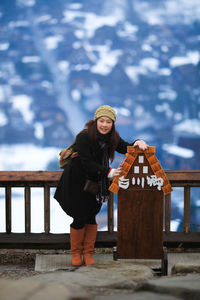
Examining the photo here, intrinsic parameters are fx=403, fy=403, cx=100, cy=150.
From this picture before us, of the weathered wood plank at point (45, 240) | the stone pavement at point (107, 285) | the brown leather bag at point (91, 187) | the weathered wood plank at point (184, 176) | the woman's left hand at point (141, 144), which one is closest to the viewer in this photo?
the stone pavement at point (107, 285)

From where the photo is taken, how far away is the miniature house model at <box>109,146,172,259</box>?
8.75 feet

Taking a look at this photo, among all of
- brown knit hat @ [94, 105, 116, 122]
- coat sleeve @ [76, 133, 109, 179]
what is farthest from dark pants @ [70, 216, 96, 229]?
brown knit hat @ [94, 105, 116, 122]

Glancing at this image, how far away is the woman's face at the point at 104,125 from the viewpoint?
8.79 feet

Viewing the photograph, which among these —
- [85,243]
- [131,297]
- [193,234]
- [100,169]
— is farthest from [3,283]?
[193,234]

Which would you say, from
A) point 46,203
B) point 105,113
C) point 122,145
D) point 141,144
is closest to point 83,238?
point 46,203

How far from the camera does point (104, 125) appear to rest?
2678 mm

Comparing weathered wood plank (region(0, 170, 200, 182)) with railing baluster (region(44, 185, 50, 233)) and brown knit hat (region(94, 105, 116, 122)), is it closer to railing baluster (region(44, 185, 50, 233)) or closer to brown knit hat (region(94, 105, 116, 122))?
railing baluster (region(44, 185, 50, 233))

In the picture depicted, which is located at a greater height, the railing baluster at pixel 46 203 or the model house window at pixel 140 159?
the model house window at pixel 140 159

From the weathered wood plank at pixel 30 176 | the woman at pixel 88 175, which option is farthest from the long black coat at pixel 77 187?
the weathered wood plank at pixel 30 176

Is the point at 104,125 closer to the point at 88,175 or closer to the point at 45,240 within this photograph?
the point at 88,175

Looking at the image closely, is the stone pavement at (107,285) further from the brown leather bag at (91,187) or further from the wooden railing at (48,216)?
the wooden railing at (48,216)

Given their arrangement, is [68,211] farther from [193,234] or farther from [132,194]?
[193,234]

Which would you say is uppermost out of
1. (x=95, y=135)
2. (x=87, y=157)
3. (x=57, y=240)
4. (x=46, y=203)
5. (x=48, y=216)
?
(x=95, y=135)

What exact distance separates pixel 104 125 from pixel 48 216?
111 cm
